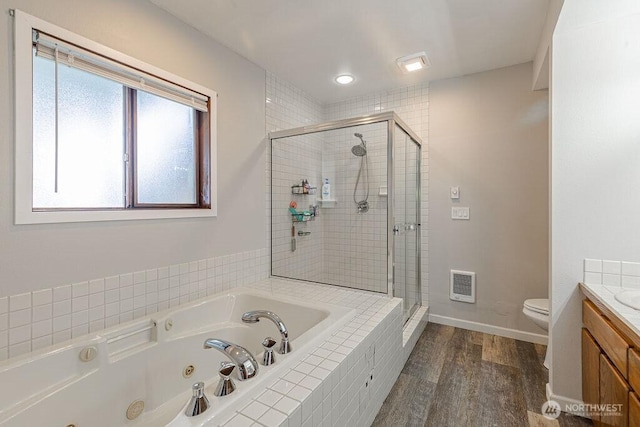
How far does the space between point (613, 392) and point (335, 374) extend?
1.24 metres

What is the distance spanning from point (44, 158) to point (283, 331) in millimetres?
1438

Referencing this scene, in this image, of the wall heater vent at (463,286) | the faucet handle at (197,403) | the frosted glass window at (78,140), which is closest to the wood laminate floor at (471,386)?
the wall heater vent at (463,286)

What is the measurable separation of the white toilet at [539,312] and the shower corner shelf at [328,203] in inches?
72.3

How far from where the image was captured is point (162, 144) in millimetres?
1914

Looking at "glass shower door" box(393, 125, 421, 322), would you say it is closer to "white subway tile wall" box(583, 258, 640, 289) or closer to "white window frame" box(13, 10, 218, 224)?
"white subway tile wall" box(583, 258, 640, 289)

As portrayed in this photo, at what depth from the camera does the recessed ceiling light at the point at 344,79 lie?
2787 mm

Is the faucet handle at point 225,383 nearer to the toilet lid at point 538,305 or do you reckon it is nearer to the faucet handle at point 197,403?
the faucet handle at point 197,403

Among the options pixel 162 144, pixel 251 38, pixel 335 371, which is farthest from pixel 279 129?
pixel 335 371

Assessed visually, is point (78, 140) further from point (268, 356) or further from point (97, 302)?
point (268, 356)

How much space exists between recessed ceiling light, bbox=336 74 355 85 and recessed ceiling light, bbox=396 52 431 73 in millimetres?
491

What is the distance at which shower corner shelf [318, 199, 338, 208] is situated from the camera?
2889 millimetres

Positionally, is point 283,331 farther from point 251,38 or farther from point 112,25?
point 251,38

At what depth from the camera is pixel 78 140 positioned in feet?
4.97

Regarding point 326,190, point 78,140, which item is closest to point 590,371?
point 326,190
